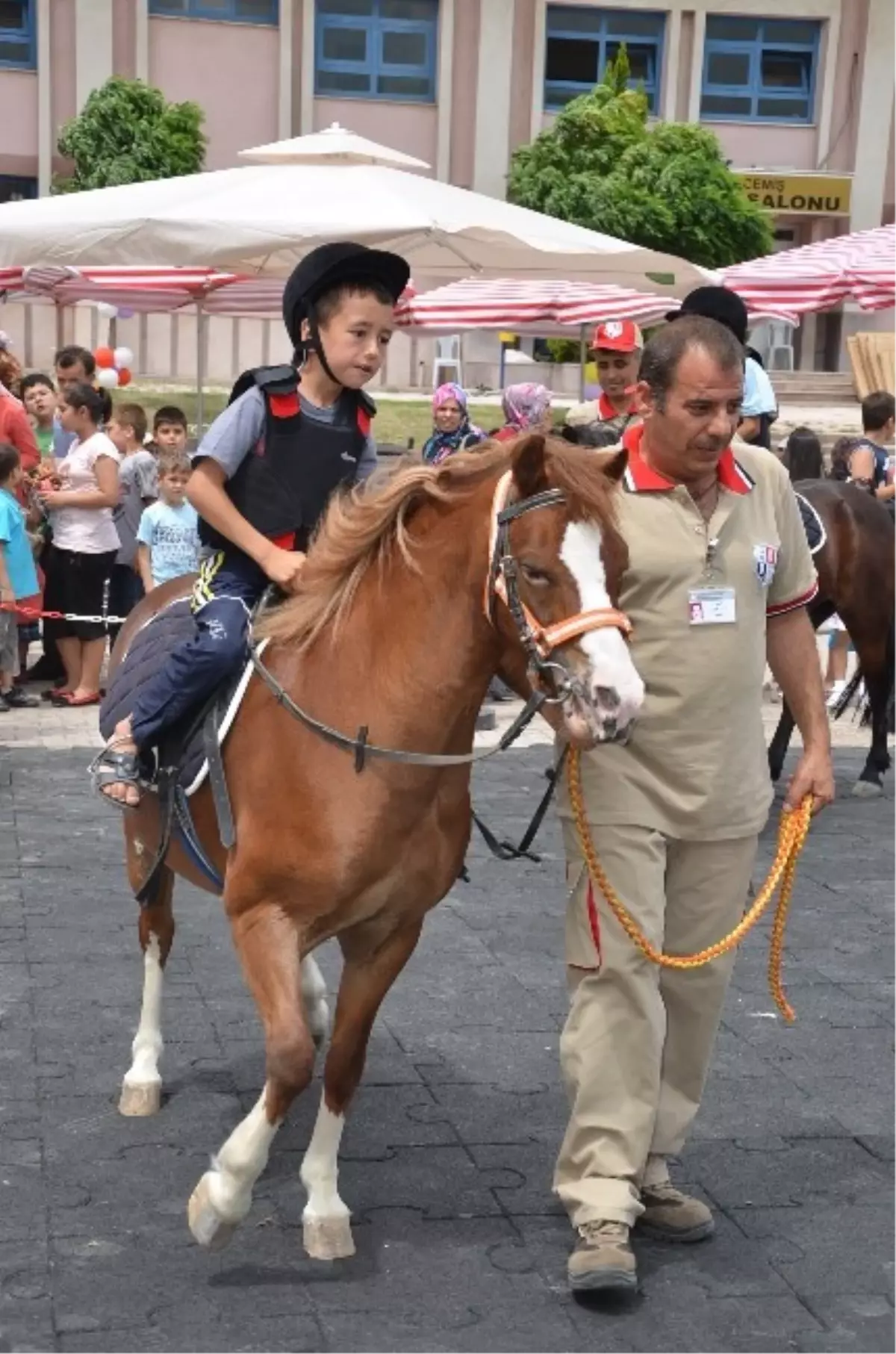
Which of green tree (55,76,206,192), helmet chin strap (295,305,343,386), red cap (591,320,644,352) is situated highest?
green tree (55,76,206,192)

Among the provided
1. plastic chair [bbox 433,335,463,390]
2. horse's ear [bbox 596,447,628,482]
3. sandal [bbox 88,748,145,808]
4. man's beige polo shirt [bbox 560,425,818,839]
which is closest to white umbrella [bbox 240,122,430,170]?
sandal [bbox 88,748,145,808]

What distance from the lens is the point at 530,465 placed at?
11.3ft

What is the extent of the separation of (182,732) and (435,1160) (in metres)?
1.30

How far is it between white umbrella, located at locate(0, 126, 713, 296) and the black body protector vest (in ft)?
17.6

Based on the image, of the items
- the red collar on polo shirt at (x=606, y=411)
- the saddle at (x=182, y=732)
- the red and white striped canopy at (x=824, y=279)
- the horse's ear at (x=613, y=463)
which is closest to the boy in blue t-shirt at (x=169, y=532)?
the red collar on polo shirt at (x=606, y=411)

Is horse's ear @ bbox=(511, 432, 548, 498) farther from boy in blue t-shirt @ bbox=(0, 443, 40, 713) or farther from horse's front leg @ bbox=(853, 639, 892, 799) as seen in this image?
boy in blue t-shirt @ bbox=(0, 443, 40, 713)

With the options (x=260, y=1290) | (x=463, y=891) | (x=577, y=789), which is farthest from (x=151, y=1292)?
(x=463, y=891)

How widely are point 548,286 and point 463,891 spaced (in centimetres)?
1109

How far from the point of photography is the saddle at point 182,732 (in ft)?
13.5

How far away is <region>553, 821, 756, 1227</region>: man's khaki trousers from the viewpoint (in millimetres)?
3900

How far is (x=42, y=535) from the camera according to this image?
11.9m

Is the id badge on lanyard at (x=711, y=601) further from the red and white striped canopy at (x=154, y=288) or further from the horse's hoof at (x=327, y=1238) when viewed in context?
the red and white striped canopy at (x=154, y=288)

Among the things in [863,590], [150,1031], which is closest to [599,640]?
[150,1031]

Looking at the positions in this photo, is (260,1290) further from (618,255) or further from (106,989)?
(618,255)
